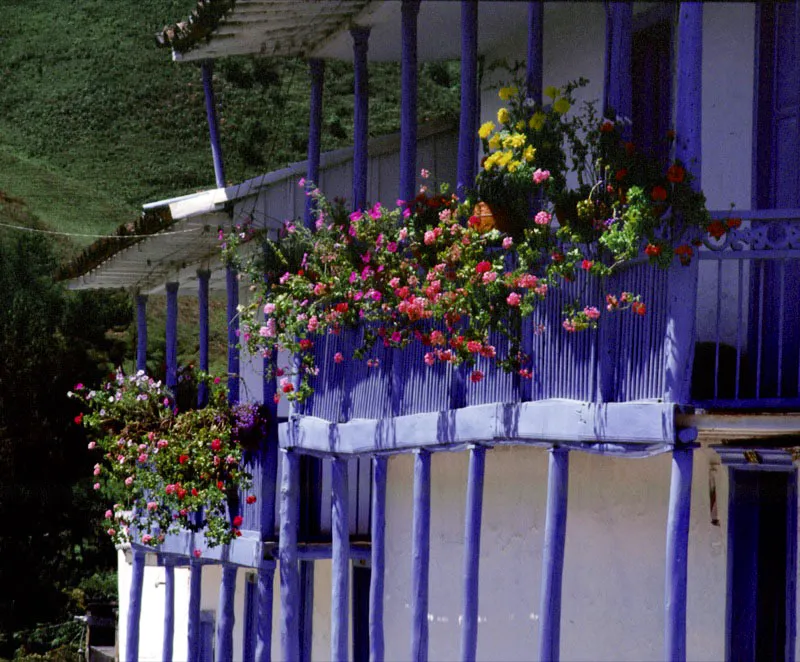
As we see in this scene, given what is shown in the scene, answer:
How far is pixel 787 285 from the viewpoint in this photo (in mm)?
10164

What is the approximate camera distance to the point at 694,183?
9.20 meters

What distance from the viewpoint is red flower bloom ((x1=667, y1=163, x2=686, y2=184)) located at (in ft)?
29.9

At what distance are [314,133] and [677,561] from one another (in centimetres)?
696

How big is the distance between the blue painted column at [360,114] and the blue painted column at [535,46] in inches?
107

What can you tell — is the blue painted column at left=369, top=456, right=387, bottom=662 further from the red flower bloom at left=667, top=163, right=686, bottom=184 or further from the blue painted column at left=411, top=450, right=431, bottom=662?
the red flower bloom at left=667, top=163, right=686, bottom=184

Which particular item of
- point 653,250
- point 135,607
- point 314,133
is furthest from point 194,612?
point 653,250

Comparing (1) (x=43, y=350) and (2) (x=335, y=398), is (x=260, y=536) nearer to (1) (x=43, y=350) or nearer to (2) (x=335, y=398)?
(2) (x=335, y=398)

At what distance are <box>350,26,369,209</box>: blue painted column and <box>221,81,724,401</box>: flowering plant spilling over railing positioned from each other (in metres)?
0.37

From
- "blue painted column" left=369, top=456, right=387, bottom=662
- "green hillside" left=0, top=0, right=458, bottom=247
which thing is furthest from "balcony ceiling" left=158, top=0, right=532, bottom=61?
"green hillside" left=0, top=0, right=458, bottom=247

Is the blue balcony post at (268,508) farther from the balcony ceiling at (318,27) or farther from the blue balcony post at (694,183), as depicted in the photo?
the blue balcony post at (694,183)

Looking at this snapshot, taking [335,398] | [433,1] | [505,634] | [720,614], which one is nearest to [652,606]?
[720,614]

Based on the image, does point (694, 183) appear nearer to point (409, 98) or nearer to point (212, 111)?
point (409, 98)

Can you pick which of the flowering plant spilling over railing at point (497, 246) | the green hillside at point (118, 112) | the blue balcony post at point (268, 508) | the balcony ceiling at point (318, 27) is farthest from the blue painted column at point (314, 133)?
the green hillside at point (118, 112)

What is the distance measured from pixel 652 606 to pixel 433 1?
5.02m
